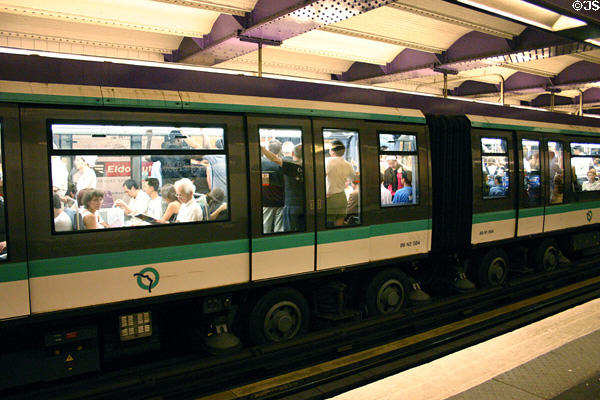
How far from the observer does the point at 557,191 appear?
959 cm

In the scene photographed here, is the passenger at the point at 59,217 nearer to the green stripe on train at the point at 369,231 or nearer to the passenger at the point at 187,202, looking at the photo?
the passenger at the point at 187,202

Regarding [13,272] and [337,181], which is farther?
[337,181]

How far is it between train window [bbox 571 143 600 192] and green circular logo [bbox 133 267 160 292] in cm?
870

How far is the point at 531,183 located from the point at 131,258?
7.21 m

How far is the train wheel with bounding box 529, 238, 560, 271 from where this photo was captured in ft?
32.1

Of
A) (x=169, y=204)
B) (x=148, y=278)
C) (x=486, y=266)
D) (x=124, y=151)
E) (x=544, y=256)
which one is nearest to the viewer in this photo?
(x=124, y=151)

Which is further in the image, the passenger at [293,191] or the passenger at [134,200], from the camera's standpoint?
the passenger at [293,191]

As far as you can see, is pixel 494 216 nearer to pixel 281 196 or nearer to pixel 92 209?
pixel 281 196

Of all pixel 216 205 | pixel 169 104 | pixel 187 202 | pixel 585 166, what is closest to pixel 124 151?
pixel 169 104

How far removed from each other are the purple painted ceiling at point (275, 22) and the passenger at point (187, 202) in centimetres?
230

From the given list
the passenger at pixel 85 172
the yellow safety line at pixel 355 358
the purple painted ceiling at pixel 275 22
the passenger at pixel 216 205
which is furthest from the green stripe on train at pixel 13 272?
the purple painted ceiling at pixel 275 22

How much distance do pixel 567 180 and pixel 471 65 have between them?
3.13 meters

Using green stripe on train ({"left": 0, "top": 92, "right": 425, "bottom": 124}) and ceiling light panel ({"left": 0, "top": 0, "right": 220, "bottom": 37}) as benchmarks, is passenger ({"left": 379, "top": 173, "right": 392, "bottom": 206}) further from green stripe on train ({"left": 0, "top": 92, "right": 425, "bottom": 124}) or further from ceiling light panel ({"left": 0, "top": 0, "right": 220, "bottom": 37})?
ceiling light panel ({"left": 0, "top": 0, "right": 220, "bottom": 37})

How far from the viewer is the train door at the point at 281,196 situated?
17.9ft
